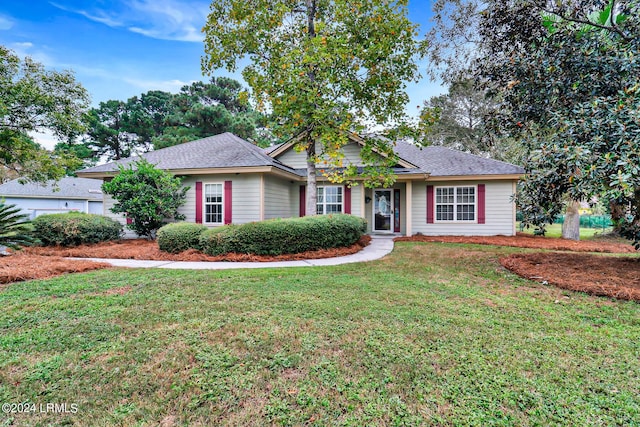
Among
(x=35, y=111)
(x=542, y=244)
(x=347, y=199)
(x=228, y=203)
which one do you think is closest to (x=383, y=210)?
(x=347, y=199)

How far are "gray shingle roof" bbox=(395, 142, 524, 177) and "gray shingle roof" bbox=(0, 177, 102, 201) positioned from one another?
70.1ft

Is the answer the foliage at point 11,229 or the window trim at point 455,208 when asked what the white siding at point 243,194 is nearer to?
the foliage at point 11,229

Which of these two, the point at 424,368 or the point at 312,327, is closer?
the point at 424,368

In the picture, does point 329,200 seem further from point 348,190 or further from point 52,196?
point 52,196

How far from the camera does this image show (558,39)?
588 cm

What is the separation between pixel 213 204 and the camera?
11.4 meters

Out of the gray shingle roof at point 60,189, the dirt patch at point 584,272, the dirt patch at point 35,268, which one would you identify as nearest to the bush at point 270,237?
the dirt patch at point 35,268

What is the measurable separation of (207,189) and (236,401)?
10.4m

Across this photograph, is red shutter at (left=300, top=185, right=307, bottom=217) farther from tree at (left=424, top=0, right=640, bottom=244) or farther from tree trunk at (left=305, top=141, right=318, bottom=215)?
tree at (left=424, top=0, right=640, bottom=244)

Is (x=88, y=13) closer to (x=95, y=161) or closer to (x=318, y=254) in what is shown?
(x=318, y=254)

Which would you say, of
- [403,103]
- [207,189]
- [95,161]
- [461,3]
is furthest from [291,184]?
[95,161]

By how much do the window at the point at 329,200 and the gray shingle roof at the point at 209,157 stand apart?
1.82 metres

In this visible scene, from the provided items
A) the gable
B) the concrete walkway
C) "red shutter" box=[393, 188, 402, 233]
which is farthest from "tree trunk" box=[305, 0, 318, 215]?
"red shutter" box=[393, 188, 402, 233]

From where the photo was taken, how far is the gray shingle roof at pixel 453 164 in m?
12.1
